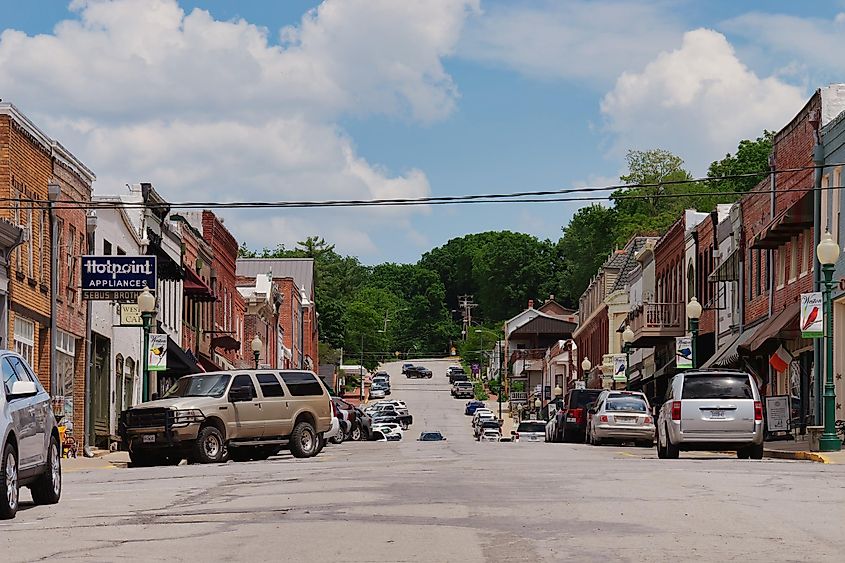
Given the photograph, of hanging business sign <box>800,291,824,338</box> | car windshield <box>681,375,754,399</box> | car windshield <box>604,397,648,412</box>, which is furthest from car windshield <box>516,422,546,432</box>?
car windshield <box>681,375,754,399</box>

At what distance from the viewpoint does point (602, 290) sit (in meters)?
85.4

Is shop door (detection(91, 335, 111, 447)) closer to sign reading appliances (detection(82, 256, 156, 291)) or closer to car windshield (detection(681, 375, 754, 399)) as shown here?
sign reading appliances (detection(82, 256, 156, 291))

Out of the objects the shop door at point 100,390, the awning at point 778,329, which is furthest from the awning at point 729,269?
the shop door at point 100,390

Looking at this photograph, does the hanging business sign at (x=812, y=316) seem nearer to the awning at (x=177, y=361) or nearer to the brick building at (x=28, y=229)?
the brick building at (x=28, y=229)

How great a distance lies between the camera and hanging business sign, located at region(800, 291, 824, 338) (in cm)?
2953

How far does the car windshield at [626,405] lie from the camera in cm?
3825

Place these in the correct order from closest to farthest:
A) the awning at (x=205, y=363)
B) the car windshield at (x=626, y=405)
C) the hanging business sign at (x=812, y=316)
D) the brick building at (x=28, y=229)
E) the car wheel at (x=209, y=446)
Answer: the car wheel at (x=209, y=446) → the hanging business sign at (x=812, y=316) → the brick building at (x=28, y=229) → the car windshield at (x=626, y=405) → the awning at (x=205, y=363)

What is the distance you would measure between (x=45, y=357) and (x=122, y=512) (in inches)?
837

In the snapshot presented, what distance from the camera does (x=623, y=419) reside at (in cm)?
3812

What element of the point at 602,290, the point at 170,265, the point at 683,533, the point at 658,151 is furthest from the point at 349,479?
the point at 658,151

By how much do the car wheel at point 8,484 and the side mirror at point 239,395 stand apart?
48.0 ft

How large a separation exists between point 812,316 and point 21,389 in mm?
19086

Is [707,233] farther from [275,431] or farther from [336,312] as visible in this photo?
Answer: [336,312]

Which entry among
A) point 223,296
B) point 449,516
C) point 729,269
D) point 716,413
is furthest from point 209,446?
point 223,296
